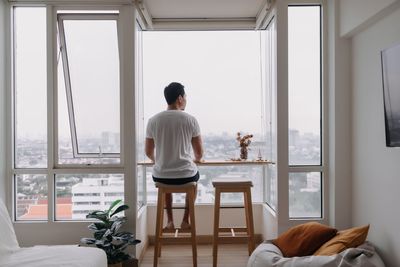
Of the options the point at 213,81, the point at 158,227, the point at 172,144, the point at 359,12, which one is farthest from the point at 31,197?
the point at 359,12

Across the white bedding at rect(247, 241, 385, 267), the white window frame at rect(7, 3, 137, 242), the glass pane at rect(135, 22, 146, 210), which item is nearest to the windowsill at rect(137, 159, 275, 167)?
the glass pane at rect(135, 22, 146, 210)

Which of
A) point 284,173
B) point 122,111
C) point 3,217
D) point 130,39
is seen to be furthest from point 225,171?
point 3,217

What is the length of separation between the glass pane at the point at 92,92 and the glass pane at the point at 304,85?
1.75 meters

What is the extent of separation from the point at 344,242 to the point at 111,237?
1.91 m

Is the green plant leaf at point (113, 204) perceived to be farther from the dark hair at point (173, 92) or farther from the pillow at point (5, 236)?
the dark hair at point (173, 92)

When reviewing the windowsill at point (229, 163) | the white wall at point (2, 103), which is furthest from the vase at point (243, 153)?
the white wall at point (2, 103)

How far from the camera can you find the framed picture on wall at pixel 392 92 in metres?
2.32

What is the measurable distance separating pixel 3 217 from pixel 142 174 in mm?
1672

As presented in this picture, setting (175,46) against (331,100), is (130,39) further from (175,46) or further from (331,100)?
(331,100)

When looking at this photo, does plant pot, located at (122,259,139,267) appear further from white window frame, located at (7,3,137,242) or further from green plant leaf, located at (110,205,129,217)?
green plant leaf, located at (110,205,129,217)

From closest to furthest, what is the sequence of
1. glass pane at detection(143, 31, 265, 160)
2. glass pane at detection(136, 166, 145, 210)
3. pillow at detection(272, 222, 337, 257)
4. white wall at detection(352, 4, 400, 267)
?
white wall at detection(352, 4, 400, 267) → pillow at detection(272, 222, 337, 257) → glass pane at detection(136, 166, 145, 210) → glass pane at detection(143, 31, 265, 160)

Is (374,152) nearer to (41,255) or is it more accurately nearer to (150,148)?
(150,148)

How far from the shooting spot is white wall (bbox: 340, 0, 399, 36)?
257 centimetres

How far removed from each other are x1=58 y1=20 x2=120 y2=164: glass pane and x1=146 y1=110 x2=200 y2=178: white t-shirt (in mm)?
455
